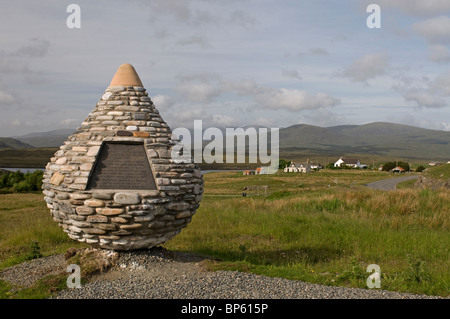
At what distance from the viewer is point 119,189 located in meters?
6.85

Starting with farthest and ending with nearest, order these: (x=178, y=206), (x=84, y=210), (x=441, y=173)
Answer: (x=441, y=173) → (x=178, y=206) → (x=84, y=210)

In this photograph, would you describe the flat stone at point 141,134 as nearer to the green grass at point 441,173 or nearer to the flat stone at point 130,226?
the flat stone at point 130,226

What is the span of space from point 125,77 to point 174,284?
4093 millimetres

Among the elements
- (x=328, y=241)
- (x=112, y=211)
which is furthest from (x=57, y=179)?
(x=328, y=241)

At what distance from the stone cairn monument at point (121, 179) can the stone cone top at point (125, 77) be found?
0.30 ft

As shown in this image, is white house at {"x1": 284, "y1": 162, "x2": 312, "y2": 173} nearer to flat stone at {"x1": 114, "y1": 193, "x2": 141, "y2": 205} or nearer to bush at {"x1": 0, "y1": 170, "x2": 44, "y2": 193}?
bush at {"x1": 0, "y1": 170, "x2": 44, "y2": 193}

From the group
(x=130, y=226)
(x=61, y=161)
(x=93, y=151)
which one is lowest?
(x=130, y=226)

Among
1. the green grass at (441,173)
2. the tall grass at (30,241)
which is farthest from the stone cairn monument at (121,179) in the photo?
the green grass at (441,173)

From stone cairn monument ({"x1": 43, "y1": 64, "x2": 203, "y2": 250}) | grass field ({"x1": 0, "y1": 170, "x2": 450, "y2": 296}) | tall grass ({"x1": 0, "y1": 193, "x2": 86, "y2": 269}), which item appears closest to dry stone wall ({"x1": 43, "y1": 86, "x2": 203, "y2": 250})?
stone cairn monument ({"x1": 43, "y1": 64, "x2": 203, "y2": 250})

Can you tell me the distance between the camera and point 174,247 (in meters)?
10.2

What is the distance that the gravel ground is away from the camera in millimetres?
5824

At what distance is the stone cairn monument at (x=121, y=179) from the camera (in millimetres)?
6762

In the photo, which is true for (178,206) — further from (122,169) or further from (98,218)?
(98,218)
